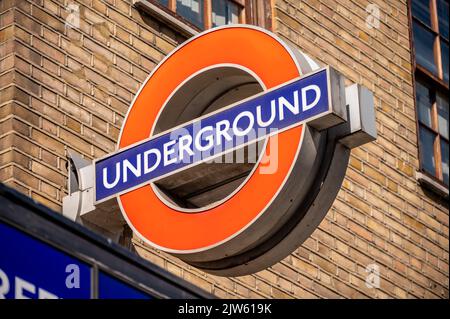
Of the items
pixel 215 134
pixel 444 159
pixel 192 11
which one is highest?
pixel 192 11

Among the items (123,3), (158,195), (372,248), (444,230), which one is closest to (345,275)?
→ (372,248)

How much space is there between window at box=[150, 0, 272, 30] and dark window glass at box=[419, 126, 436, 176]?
2.74 meters

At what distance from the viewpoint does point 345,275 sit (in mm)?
13062

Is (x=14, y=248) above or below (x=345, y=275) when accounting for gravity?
below

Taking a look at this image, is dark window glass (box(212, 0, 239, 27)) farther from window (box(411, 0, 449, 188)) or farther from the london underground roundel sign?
the london underground roundel sign

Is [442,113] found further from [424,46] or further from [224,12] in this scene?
[224,12]

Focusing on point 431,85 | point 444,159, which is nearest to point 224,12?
point 431,85

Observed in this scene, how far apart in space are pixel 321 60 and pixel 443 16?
311 centimetres

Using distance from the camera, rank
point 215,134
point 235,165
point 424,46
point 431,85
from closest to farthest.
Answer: point 215,134 → point 235,165 → point 431,85 → point 424,46

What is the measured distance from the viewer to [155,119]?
9.70 m

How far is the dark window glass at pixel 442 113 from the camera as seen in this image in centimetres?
1541
